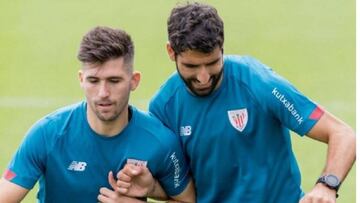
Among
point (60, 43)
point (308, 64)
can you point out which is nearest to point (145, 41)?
point (60, 43)

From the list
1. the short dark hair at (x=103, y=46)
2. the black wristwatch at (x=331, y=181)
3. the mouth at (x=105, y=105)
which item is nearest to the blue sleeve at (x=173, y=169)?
the mouth at (x=105, y=105)

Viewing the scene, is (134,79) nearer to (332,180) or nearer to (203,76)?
(203,76)

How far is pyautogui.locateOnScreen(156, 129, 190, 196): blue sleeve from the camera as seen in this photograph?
6.41m

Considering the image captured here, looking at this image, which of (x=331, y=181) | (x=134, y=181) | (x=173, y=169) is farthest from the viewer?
(x=173, y=169)

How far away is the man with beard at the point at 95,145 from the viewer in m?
6.22

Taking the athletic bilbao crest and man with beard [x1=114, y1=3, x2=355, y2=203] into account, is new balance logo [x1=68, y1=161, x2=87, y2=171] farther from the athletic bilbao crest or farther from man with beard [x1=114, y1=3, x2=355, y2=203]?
the athletic bilbao crest

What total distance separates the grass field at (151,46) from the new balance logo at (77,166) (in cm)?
413

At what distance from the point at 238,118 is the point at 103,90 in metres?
0.79

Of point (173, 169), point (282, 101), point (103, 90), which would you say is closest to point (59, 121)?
point (103, 90)

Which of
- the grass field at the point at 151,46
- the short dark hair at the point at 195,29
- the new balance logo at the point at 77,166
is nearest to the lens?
the short dark hair at the point at 195,29

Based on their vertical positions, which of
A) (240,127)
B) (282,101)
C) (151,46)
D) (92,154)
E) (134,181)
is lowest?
(151,46)

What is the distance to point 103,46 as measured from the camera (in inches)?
245

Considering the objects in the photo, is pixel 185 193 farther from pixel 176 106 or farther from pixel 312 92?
pixel 312 92

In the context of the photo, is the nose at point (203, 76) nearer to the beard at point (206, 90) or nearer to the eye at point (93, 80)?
the beard at point (206, 90)
